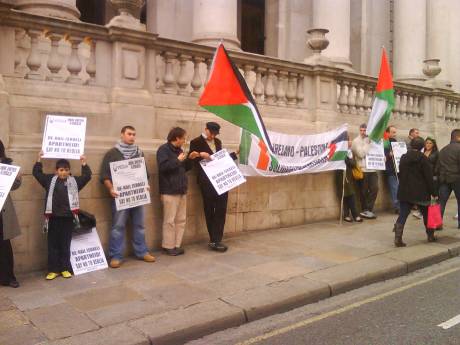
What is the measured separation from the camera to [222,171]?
24.0ft

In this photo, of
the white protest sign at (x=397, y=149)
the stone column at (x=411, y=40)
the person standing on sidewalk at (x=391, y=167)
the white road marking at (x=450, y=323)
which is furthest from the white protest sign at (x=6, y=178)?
the stone column at (x=411, y=40)

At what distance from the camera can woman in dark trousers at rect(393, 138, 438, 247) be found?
800 centimetres

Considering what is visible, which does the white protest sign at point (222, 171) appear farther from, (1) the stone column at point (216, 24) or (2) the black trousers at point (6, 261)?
(1) the stone column at point (216, 24)

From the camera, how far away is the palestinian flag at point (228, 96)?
7125 millimetres

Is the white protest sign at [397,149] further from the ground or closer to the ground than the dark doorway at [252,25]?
closer to the ground

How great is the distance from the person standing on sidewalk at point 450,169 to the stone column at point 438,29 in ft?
25.4

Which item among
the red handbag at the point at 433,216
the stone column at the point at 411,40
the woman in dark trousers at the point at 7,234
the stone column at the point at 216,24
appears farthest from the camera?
the stone column at the point at 411,40

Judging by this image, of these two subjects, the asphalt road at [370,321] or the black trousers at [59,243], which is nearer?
the asphalt road at [370,321]

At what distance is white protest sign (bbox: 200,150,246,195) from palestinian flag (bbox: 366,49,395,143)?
3641 mm

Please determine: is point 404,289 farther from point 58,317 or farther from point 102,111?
point 102,111

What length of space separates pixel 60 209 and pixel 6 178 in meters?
0.75

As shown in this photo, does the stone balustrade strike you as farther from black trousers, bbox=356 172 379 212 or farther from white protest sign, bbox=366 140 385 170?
black trousers, bbox=356 172 379 212

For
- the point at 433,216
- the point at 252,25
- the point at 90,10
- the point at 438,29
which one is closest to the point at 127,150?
the point at 433,216

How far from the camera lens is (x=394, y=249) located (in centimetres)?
782
